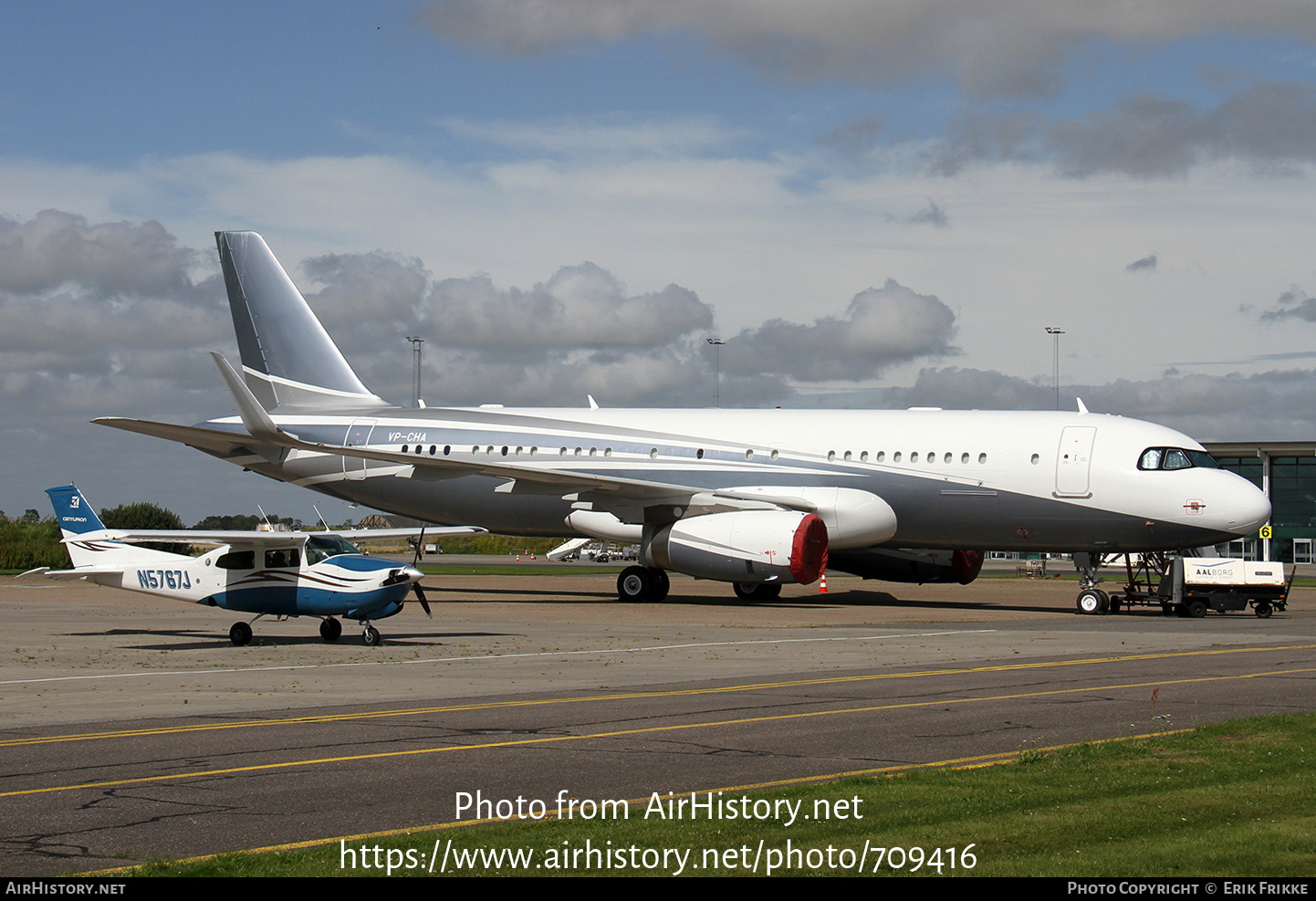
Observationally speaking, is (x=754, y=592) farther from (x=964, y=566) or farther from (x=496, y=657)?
(x=496, y=657)

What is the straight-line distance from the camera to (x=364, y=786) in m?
9.78

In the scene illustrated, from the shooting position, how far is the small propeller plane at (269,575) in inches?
912

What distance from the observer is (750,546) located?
106ft

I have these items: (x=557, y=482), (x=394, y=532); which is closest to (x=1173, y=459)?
(x=557, y=482)

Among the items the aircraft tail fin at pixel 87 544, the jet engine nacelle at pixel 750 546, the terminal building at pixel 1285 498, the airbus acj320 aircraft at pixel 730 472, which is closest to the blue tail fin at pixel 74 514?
the aircraft tail fin at pixel 87 544

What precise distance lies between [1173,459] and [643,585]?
1403 centimetres

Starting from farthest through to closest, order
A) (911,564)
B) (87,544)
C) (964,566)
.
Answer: (964,566)
(911,564)
(87,544)

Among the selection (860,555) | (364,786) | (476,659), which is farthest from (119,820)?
(860,555)

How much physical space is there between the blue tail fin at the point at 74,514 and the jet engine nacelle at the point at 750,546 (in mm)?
13504

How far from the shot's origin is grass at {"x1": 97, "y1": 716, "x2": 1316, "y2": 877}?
7.21 metres

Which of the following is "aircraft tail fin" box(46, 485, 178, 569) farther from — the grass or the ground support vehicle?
the ground support vehicle

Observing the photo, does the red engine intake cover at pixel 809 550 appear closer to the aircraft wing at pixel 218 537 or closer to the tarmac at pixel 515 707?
the tarmac at pixel 515 707

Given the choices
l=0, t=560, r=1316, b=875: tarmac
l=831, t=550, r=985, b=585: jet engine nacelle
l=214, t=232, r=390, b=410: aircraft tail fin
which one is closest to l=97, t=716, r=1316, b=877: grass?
l=0, t=560, r=1316, b=875: tarmac
